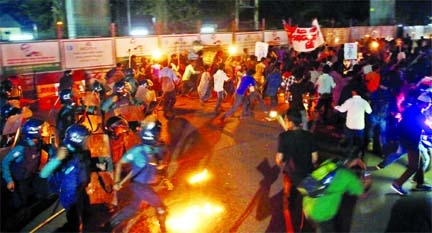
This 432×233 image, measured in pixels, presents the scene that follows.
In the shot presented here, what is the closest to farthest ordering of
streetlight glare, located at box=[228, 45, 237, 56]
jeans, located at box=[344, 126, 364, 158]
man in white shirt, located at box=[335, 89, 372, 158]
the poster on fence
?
man in white shirt, located at box=[335, 89, 372, 158]
jeans, located at box=[344, 126, 364, 158]
streetlight glare, located at box=[228, 45, 237, 56]
the poster on fence

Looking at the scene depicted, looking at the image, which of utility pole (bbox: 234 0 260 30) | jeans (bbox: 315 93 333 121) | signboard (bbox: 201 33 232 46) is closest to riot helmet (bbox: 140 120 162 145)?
jeans (bbox: 315 93 333 121)

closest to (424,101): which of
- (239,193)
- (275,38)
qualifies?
(239,193)

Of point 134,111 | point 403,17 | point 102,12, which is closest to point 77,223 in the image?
point 134,111

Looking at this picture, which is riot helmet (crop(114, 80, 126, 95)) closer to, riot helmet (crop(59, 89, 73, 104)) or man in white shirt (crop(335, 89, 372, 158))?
riot helmet (crop(59, 89, 73, 104))

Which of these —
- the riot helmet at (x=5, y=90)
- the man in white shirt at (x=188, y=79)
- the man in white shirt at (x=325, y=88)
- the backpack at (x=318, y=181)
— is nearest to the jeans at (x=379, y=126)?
the man in white shirt at (x=325, y=88)

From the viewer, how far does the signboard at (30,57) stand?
13781 millimetres

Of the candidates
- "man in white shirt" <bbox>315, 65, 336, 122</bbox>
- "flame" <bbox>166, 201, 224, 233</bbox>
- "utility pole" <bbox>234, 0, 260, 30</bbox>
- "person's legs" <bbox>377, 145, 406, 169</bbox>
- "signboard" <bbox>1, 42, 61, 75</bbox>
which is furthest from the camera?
"utility pole" <bbox>234, 0, 260, 30</bbox>

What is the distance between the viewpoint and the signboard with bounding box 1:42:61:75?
45.2 ft

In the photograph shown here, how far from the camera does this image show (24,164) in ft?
21.6

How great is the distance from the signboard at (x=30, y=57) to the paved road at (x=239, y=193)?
526 cm

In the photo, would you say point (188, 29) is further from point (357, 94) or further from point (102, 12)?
point (357, 94)

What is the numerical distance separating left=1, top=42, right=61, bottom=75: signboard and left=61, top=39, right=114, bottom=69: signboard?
1.15 ft

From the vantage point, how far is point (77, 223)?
20.1 feet

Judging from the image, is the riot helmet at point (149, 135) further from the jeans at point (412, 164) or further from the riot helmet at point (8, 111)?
the jeans at point (412, 164)
